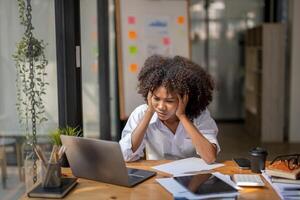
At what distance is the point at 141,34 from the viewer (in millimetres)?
4074

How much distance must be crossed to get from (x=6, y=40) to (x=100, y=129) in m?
2.02

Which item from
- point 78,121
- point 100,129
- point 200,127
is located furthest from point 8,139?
point 100,129

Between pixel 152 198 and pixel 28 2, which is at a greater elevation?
pixel 28 2

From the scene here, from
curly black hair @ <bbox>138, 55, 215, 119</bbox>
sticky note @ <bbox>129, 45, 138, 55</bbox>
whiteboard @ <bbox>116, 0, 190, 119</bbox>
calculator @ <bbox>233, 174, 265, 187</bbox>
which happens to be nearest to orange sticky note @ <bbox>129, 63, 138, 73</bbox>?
whiteboard @ <bbox>116, 0, 190, 119</bbox>

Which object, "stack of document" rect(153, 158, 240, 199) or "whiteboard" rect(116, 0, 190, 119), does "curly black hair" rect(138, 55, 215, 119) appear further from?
"whiteboard" rect(116, 0, 190, 119)

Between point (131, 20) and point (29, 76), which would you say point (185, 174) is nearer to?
point (29, 76)

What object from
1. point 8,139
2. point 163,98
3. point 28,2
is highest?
point 28,2

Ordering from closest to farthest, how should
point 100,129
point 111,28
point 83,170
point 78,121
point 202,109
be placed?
Answer: 1. point 83,170
2. point 202,109
3. point 78,121
4. point 100,129
5. point 111,28

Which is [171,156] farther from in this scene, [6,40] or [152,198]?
[6,40]

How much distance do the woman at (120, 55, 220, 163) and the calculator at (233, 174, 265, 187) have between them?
28 centimetres

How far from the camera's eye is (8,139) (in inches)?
87.4

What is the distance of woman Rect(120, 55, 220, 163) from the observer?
2219 millimetres

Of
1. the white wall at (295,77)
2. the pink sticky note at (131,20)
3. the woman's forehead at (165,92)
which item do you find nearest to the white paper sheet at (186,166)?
the woman's forehead at (165,92)

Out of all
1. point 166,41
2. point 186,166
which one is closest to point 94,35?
point 166,41
